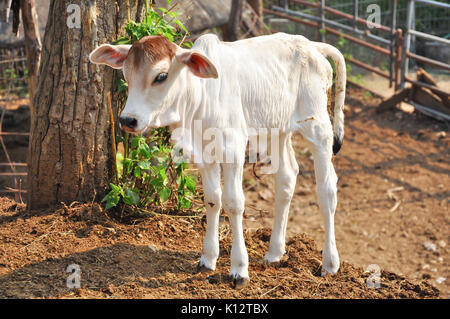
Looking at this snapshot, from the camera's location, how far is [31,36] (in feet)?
19.2

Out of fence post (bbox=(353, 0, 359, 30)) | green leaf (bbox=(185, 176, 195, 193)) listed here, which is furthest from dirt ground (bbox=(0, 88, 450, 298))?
fence post (bbox=(353, 0, 359, 30))

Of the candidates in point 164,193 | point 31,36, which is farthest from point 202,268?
point 31,36

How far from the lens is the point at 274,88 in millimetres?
4137

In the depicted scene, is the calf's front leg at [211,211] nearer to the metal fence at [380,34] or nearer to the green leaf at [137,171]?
the green leaf at [137,171]

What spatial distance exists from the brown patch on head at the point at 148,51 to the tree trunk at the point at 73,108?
1.28 metres

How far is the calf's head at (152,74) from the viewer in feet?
11.5

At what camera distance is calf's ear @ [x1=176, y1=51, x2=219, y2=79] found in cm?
355

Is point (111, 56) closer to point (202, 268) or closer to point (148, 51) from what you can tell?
point (148, 51)

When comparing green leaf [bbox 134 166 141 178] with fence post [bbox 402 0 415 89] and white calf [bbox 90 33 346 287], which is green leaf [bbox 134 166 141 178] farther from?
fence post [bbox 402 0 415 89]

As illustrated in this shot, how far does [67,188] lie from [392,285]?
8.19ft

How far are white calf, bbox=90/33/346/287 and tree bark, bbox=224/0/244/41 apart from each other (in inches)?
199

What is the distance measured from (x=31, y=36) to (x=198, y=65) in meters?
2.86

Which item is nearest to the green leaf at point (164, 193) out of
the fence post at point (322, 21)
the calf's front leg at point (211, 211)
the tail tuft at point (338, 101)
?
the calf's front leg at point (211, 211)

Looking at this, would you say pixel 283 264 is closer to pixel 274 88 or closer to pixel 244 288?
pixel 244 288
